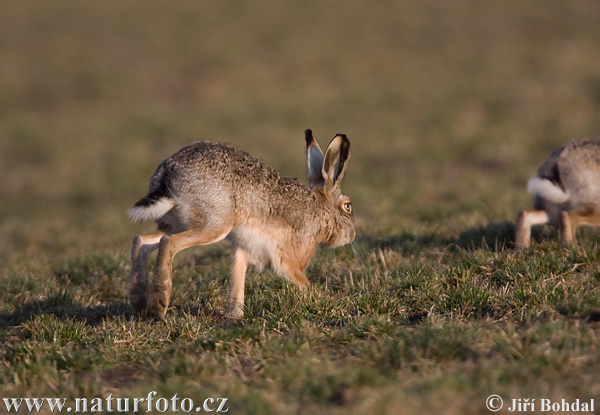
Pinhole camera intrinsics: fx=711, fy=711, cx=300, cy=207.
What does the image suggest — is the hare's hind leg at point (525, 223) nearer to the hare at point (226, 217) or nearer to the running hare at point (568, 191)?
the running hare at point (568, 191)

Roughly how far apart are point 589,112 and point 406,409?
48.7ft

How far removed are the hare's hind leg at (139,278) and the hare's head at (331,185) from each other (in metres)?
1.73

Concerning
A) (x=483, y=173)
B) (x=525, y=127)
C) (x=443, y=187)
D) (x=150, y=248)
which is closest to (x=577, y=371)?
(x=150, y=248)

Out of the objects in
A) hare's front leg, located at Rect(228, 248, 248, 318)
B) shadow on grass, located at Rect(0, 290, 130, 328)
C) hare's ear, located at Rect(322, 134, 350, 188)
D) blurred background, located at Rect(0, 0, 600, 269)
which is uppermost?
blurred background, located at Rect(0, 0, 600, 269)

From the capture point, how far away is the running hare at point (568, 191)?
6809 millimetres

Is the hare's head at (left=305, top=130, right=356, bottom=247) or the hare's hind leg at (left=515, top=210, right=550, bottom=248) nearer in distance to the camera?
the hare's head at (left=305, top=130, right=356, bottom=247)

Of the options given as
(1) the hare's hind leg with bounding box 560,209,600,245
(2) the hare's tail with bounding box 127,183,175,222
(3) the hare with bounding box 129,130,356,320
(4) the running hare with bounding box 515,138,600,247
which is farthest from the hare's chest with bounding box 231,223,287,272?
(1) the hare's hind leg with bounding box 560,209,600,245

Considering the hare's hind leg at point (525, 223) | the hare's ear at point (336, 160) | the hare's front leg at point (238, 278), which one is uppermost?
the hare's ear at point (336, 160)

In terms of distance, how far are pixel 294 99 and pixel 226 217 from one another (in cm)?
1364

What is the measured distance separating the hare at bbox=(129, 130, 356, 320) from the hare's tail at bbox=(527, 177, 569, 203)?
6.24ft

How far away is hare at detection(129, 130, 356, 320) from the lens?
5551mm

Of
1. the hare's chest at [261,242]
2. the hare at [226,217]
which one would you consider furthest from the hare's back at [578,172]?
the hare's chest at [261,242]

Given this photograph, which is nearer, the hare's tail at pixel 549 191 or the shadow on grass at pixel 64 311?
the shadow on grass at pixel 64 311

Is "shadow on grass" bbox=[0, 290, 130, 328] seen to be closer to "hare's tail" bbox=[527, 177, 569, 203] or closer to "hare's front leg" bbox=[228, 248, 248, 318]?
"hare's front leg" bbox=[228, 248, 248, 318]
